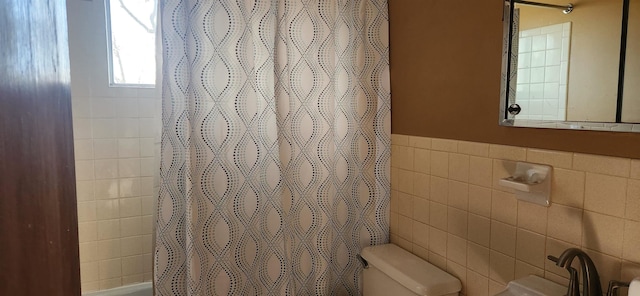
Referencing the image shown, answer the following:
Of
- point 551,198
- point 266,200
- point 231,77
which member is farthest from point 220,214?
point 551,198

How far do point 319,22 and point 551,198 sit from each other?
3.89 ft

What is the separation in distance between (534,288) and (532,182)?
33 cm

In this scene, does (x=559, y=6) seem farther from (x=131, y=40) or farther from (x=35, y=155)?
(x=131, y=40)

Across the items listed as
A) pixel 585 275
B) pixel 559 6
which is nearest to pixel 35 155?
pixel 585 275

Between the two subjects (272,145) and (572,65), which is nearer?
(572,65)

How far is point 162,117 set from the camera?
1.53 metres

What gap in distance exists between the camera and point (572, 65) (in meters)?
1.17

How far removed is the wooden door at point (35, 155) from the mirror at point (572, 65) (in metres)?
1.28

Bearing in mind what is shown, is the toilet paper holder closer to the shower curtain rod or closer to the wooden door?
the shower curtain rod

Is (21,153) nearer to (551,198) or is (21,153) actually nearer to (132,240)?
(551,198)

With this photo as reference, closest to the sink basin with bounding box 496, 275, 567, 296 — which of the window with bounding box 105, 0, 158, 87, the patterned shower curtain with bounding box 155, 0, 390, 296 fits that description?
the patterned shower curtain with bounding box 155, 0, 390, 296

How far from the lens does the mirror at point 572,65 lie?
1062 millimetres

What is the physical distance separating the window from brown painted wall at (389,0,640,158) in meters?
1.40

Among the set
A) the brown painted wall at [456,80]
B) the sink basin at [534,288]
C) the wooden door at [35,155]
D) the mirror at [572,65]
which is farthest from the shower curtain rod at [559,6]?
the wooden door at [35,155]
